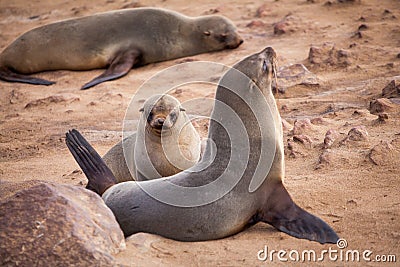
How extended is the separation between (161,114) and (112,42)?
4.09 metres

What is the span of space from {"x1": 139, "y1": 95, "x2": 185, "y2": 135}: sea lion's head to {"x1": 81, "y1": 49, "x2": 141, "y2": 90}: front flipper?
9.89 ft

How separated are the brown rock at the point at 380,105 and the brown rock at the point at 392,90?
11.2 inches

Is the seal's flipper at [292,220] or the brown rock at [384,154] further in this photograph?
the brown rock at [384,154]

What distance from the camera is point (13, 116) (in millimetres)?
7023

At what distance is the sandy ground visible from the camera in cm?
357

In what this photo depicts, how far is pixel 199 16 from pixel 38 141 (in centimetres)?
430

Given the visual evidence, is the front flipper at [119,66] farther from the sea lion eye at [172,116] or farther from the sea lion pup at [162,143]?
the sea lion eye at [172,116]

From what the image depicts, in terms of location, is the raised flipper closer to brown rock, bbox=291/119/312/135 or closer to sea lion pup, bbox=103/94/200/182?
sea lion pup, bbox=103/94/200/182

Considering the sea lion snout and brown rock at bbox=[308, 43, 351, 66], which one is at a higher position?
brown rock at bbox=[308, 43, 351, 66]

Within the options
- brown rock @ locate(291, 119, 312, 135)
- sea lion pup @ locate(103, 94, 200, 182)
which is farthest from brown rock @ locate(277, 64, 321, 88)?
sea lion pup @ locate(103, 94, 200, 182)

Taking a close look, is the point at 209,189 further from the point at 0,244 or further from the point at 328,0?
the point at 328,0

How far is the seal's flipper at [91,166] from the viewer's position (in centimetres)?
432

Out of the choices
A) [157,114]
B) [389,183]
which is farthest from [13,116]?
[389,183]

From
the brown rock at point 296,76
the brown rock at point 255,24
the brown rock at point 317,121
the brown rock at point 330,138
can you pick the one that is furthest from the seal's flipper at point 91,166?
the brown rock at point 255,24
